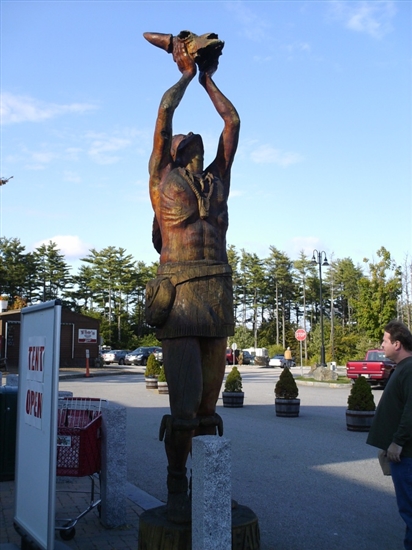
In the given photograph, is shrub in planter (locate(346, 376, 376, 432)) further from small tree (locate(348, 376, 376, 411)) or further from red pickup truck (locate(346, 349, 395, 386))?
red pickup truck (locate(346, 349, 395, 386))

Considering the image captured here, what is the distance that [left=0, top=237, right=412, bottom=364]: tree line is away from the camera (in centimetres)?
4462

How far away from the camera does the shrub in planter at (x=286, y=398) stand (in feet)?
49.1

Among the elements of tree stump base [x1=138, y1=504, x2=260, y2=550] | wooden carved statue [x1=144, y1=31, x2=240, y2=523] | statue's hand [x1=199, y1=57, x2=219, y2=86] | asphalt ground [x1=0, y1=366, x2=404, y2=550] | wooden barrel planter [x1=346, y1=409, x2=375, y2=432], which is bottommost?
asphalt ground [x1=0, y1=366, x2=404, y2=550]

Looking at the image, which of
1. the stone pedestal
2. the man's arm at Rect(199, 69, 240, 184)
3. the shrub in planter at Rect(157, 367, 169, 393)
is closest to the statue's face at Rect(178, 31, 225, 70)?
the man's arm at Rect(199, 69, 240, 184)

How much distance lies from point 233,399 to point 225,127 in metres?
12.9

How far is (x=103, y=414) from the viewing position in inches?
242

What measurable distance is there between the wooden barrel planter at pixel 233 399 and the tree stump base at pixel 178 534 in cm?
1263

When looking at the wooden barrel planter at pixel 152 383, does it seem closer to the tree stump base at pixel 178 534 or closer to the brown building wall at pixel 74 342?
the tree stump base at pixel 178 534

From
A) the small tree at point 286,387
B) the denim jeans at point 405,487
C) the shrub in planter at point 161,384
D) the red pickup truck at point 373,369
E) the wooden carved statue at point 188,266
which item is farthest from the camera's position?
the red pickup truck at point 373,369

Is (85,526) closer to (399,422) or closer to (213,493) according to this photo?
(213,493)

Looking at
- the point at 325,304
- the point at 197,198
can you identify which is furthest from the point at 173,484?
the point at 325,304

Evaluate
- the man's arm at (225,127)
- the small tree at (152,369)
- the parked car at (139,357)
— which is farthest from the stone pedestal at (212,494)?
the parked car at (139,357)

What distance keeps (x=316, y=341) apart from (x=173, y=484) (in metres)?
58.3

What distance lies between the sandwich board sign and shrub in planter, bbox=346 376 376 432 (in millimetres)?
8925
